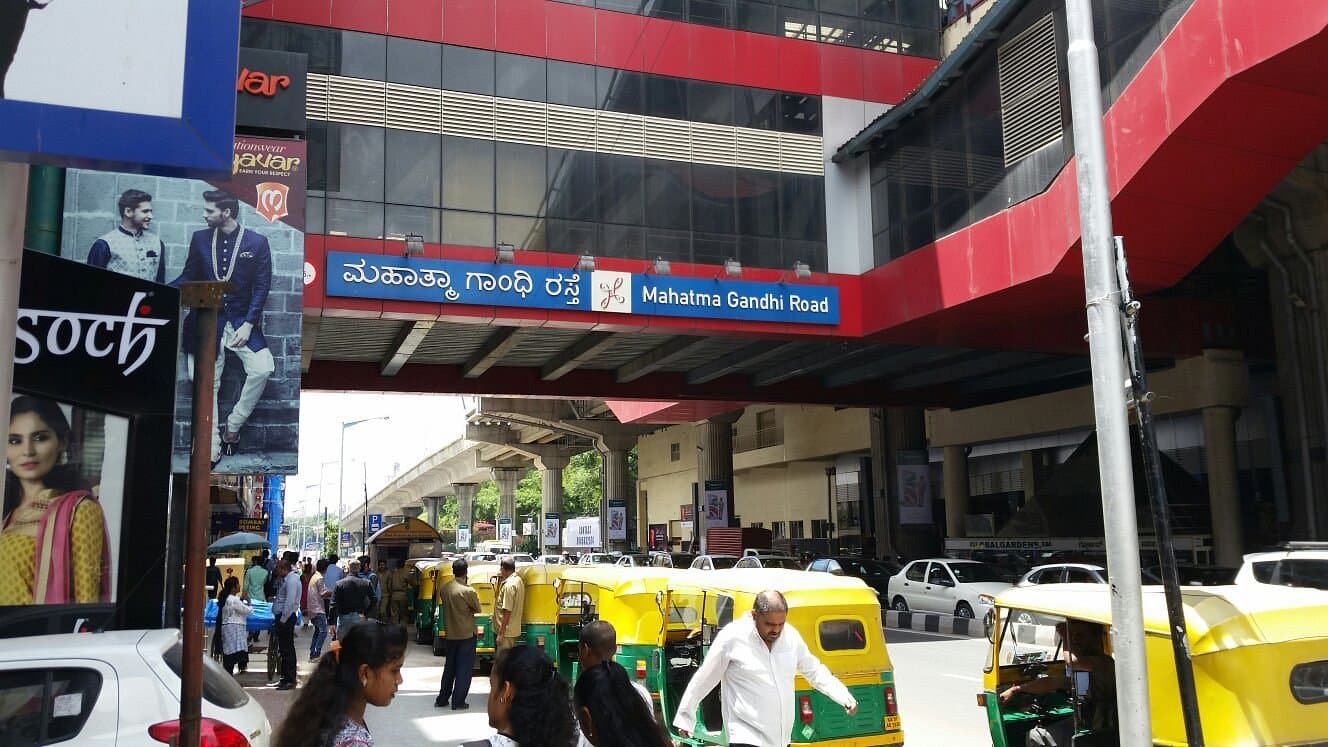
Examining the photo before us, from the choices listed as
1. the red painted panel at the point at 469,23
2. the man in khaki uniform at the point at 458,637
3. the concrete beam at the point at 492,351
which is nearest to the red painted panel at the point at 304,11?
the red painted panel at the point at 469,23

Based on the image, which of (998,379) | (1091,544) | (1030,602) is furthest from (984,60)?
(1030,602)

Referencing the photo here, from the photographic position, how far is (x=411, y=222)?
2262 centimetres

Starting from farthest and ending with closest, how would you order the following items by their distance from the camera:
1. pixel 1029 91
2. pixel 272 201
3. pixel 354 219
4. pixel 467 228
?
pixel 467 228
pixel 354 219
pixel 1029 91
pixel 272 201

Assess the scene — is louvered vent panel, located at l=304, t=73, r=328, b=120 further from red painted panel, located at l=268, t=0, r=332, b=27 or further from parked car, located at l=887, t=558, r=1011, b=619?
parked car, located at l=887, t=558, r=1011, b=619

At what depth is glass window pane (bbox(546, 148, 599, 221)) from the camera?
23.6 metres

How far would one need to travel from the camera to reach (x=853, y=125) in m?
26.7

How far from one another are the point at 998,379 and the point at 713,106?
598 inches

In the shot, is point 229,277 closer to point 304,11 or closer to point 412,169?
point 412,169

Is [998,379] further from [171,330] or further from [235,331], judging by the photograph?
[171,330]

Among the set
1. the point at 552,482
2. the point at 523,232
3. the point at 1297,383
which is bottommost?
the point at 1297,383

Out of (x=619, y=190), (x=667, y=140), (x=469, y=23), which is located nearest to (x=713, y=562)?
(x=619, y=190)

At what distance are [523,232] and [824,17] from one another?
32.5ft

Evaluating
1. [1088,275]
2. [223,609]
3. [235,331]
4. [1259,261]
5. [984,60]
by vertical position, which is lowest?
[223,609]

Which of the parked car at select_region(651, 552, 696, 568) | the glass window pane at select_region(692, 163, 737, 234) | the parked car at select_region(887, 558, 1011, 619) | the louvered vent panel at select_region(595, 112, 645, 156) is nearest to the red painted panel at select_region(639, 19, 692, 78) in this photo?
the louvered vent panel at select_region(595, 112, 645, 156)
